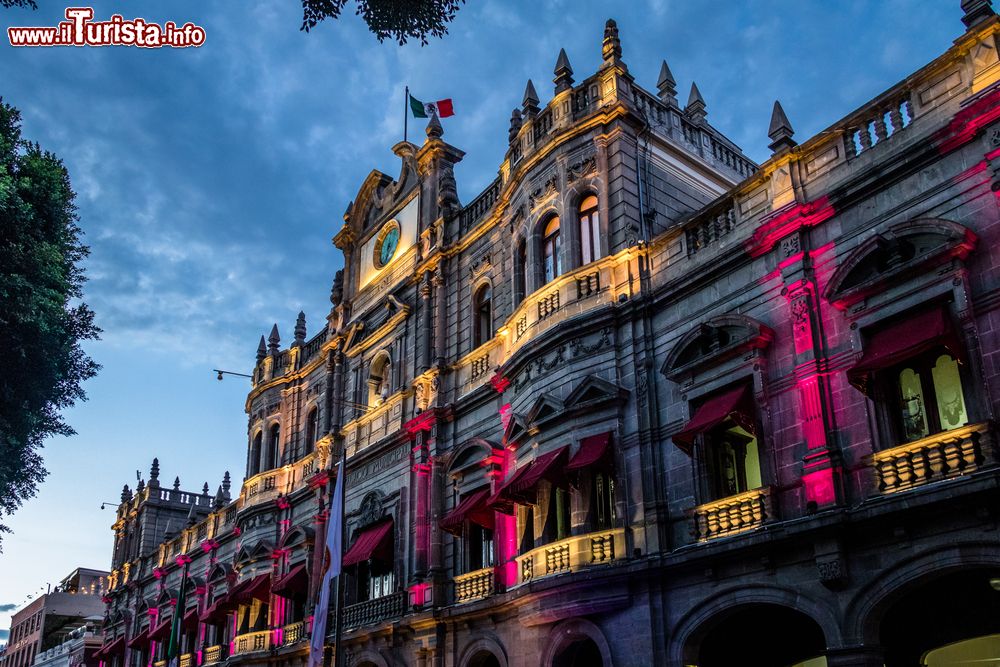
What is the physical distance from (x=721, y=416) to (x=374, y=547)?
13076mm

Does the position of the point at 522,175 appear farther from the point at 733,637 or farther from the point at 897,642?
the point at 897,642

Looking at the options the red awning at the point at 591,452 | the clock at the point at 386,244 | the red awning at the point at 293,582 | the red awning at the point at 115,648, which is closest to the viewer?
the red awning at the point at 591,452

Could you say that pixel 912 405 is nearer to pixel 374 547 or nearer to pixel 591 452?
pixel 591 452

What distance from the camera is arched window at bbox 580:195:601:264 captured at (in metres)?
21.9

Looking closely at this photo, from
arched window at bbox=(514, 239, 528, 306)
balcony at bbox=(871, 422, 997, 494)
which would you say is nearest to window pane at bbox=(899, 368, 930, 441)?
balcony at bbox=(871, 422, 997, 494)

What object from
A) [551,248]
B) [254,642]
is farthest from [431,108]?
[254,642]

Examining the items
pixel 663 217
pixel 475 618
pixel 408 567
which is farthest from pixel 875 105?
pixel 408 567

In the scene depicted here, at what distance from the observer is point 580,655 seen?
67.6 feet

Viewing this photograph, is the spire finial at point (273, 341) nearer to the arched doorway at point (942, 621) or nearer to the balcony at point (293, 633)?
the balcony at point (293, 633)

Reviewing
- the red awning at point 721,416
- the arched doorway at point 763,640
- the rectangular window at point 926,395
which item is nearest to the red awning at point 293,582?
the arched doorway at point 763,640

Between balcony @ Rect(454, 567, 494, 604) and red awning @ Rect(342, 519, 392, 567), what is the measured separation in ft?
12.0

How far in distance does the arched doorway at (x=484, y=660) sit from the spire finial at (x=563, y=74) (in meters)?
13.8

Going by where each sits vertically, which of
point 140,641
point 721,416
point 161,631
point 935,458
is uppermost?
point 721,416

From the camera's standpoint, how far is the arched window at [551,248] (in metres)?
22.9
